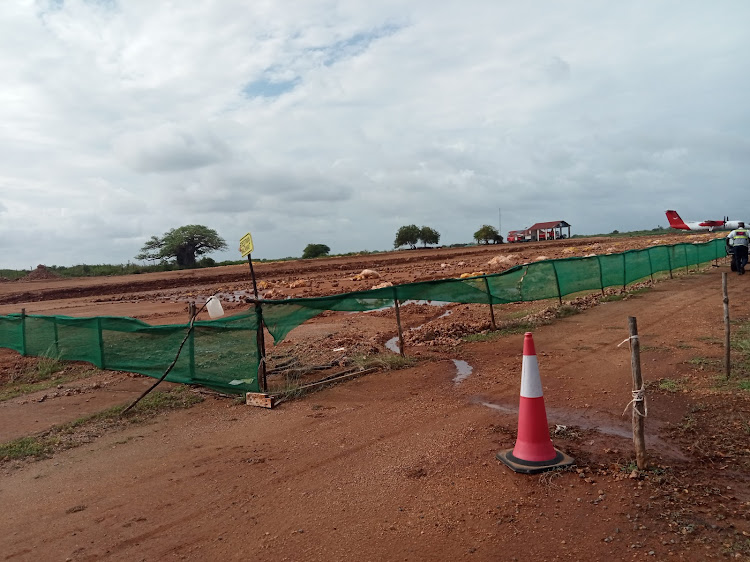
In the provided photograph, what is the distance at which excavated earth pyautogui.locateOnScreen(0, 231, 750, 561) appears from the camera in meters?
3.58

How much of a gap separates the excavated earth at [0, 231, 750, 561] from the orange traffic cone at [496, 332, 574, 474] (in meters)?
0.12

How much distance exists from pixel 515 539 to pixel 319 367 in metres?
5.50

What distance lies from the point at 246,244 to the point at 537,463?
16.3 ft

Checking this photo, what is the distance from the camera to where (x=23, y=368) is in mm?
11188

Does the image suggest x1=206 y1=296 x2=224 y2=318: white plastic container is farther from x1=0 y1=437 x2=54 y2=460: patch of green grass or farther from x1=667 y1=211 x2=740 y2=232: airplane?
x1=667 y1=211 x2=740 y2=232: airplane

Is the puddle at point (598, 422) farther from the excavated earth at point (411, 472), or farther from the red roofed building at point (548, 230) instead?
the red roofed building at point (548, 230)

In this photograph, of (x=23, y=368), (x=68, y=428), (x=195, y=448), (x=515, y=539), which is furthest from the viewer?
(x=23, y=368)

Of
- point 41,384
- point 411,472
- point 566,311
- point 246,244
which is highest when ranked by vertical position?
point 246,244

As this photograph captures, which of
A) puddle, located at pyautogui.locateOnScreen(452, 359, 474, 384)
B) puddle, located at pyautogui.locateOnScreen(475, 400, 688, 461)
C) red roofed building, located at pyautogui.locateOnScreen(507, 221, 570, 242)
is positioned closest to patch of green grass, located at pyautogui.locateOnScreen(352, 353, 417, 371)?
puddle, located at pyautogui.locateOnScreen(452, 359, 474, 384)

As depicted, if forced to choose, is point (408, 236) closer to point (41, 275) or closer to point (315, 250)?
point (315, 250)

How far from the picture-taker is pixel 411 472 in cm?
465

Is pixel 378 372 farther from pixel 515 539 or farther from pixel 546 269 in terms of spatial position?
pixel 546 269

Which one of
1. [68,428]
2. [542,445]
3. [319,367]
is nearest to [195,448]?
[68,428]

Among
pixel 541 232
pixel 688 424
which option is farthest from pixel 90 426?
pixel 541 232
